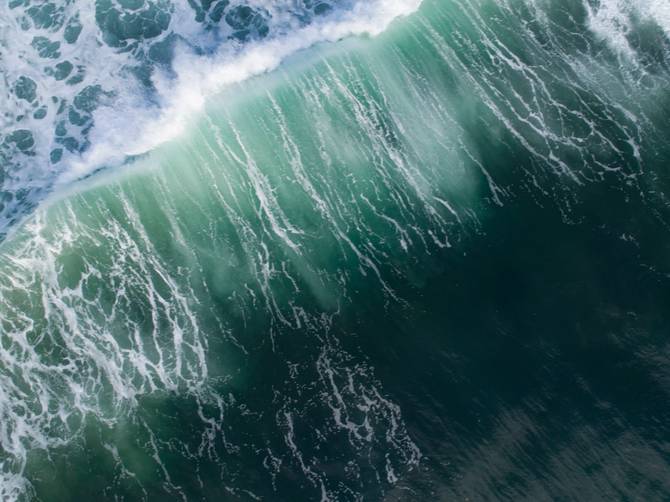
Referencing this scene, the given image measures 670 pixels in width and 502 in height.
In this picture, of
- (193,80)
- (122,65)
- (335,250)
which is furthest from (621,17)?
(122,65)

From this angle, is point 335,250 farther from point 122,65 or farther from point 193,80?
point 122,65

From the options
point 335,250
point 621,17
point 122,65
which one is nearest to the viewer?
point 335,250

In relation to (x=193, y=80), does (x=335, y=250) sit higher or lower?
lower

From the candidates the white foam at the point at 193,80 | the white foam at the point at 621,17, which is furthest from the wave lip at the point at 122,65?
the white foam at the point at 621,17

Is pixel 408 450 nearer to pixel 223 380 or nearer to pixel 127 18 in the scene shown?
pixel 223 380

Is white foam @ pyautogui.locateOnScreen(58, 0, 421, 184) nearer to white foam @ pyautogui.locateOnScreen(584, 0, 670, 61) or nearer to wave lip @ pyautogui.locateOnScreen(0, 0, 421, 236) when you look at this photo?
wave lip @ pyautogui.locateOnScreen(0, 0, 421, 236)

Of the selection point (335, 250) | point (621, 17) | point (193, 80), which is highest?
point (193, 80)

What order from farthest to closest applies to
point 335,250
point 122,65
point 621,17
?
point 122,65, point 621,17, point 335,250
